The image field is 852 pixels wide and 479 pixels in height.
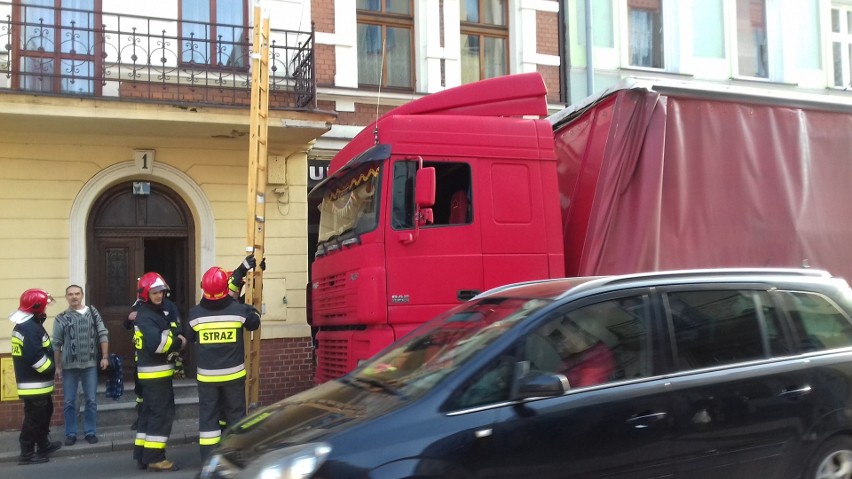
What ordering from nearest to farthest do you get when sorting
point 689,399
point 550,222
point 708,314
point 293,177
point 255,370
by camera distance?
point 689,399, point 708,314, point 550,222, point 255,370, point 293,177

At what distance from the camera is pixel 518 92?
6.84 m

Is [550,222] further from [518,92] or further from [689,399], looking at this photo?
[689,399]

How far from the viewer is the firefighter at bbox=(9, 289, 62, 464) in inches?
290

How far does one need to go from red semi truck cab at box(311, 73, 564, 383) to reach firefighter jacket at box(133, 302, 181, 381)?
1.46 m

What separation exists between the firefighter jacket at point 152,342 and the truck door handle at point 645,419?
445 cm

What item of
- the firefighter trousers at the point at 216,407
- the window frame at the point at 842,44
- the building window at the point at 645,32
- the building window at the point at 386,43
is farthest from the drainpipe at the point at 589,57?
the firefighter trousers at the point at 216,407

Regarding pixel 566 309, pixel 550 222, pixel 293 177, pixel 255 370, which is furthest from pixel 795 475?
pixel 293 177

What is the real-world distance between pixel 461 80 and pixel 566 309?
910 cm

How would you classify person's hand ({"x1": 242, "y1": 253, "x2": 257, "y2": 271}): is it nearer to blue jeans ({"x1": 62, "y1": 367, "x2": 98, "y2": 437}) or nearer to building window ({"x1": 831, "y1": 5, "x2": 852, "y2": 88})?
blue jeans ({"x1": 62, "y1": 367, "x2": 98, "y2": 437})

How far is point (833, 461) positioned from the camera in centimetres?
416

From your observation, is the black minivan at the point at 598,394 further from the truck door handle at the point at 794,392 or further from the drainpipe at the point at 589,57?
the drainpipe at the point at 589,57

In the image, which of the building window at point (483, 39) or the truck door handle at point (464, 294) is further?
the building window at point (483, 39)

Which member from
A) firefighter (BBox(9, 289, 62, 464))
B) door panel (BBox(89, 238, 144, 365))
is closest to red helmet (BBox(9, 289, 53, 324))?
firefighter (BBox(9, 289, 62, 464))

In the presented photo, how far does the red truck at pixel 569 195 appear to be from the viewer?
6031 mm
